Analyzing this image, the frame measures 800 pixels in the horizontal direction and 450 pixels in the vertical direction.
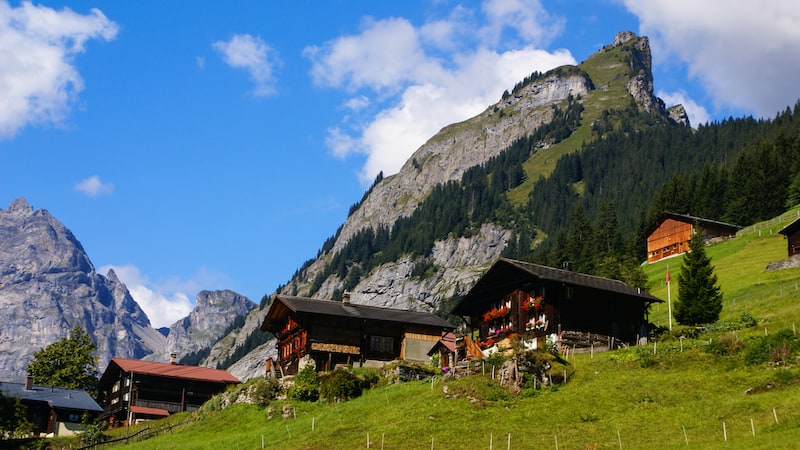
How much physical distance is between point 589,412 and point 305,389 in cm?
2349

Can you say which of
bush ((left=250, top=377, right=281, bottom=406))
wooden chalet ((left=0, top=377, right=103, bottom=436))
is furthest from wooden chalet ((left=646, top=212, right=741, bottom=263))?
wooden chalet ((left=0, top=377, right=103, bottom=436))

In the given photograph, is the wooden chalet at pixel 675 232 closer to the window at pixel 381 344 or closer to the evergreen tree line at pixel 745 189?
the evergreen tree line at pixel 745 189

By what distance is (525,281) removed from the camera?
63.3 metres

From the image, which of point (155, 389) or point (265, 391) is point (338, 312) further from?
point (155, 389)

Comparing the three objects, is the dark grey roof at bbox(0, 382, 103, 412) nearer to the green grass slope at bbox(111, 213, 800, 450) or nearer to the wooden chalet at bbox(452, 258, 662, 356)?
the green grass slope at bbox(111, 213, 800, 450)

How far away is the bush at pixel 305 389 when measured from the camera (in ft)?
192

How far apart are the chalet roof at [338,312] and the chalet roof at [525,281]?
677 cm

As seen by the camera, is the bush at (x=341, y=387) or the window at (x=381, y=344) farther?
the window at (x=381, y=344)

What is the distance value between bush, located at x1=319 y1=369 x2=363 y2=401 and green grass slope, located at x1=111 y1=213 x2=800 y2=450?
91 centimetres

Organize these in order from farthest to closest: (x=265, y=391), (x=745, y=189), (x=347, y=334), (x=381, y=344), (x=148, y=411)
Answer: (x=745, y=189) < (x=148, y=411) < (x=381, y=344) < (x=347, y=334) < (x=265, y=391)

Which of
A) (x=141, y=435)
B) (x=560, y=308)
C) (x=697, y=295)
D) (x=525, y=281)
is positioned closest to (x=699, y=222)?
(x=697, y=295)

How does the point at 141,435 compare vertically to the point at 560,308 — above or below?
below

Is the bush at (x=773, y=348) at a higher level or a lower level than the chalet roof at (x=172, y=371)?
higher

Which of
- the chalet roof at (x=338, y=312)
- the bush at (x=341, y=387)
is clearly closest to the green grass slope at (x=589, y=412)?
the bush at (x=341, y=387)
